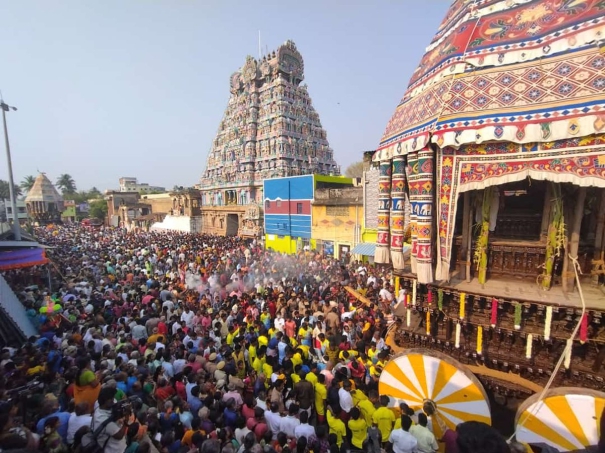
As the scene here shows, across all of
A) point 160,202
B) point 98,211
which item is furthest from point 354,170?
point 98,211

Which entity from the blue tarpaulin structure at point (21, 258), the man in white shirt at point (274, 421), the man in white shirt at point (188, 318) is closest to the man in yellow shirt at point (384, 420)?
the man in white shirt at point (274, 421)

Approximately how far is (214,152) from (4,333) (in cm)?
3477

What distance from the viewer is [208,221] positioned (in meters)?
35.2

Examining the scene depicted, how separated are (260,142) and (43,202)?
44259 mm

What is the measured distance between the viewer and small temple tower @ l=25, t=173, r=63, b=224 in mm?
51916

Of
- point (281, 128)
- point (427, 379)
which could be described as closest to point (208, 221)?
point (281, 128)

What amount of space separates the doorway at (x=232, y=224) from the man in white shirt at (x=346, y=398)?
2927 centimetres

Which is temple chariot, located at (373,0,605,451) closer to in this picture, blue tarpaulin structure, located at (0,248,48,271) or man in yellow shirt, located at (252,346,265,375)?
man in yellow shirt, located at (252,346,265,375)

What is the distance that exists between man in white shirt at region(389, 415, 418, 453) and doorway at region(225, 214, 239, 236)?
30212mm

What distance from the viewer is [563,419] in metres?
3.59

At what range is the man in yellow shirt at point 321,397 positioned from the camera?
16.3ft

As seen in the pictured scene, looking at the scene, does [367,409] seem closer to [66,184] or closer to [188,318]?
[188,318]

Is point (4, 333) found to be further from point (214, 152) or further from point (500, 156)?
point (214, 152)

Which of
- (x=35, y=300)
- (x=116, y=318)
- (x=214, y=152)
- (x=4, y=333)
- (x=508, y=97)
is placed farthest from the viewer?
(x=214, y=152)
